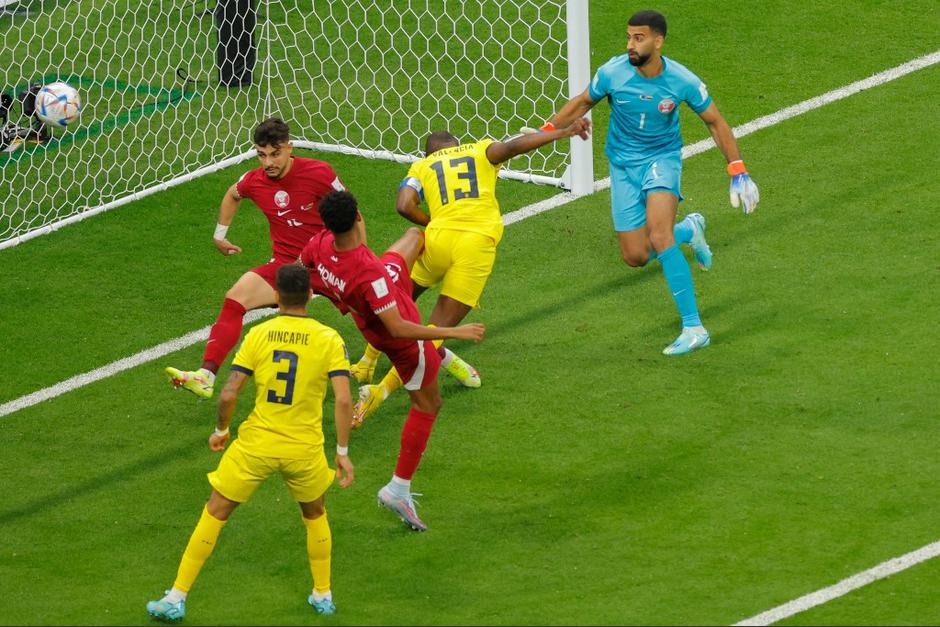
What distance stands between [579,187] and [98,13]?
472cm

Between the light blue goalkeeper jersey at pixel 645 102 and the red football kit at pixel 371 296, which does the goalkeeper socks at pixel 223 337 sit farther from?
the light blue goalkeeper jersey at pixel 645 102

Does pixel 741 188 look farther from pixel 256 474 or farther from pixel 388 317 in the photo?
pixel 256 474

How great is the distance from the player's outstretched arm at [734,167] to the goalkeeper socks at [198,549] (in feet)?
13.9

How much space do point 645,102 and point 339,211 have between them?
9.71ft

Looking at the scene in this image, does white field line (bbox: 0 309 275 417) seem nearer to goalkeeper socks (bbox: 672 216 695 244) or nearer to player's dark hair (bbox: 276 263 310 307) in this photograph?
goalkeeper socks (bbox: 672 216 695 244)

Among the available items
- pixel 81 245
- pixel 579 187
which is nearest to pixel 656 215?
pixel 579 187

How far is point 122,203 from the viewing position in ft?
45.5

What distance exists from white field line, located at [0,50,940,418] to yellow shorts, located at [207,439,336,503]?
3.27 m

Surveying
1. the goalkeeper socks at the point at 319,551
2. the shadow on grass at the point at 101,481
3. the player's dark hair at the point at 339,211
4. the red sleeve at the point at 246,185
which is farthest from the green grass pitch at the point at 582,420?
the player's dark hair at the point at 339,211

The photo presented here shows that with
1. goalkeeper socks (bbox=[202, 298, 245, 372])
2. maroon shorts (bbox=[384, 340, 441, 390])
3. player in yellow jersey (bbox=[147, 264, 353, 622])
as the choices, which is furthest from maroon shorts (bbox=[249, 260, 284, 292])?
player in yellow jersey (bbox=[147, 264, 353, 622])

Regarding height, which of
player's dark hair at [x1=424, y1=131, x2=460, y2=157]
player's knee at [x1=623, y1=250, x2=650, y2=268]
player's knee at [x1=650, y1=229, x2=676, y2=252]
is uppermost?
player's dark hair at [x1=424, y1=131, x2=460, y2=157]

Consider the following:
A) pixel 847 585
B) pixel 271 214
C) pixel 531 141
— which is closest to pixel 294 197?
pixel 271 214

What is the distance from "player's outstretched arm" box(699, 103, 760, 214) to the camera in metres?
10.8

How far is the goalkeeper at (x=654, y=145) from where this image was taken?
10.8 metres
